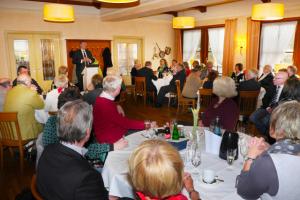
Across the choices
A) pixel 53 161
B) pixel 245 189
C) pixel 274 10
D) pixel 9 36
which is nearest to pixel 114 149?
pixel 53 161

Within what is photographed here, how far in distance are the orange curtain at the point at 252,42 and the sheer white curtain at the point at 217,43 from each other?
44.8 inches

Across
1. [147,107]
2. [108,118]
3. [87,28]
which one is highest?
[87,28]

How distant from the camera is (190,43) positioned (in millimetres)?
10141

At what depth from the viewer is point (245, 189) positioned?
1353 mm

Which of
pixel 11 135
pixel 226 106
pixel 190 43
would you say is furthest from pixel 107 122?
pixel 190 43

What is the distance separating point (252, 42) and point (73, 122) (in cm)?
749

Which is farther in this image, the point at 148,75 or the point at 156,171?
the point at 148,75

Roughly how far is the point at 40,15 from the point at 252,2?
630 cm

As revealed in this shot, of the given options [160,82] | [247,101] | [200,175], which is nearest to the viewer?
[200,175]

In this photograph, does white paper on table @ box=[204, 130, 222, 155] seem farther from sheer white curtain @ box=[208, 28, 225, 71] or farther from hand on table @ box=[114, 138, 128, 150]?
sheer white curtain @ box=[208, 28, 225, 71]

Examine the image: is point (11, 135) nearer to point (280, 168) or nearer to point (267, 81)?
point (280, 168)

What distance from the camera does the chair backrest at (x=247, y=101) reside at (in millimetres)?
4658

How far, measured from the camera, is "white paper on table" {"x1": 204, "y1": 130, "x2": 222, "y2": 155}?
1988 millimetres

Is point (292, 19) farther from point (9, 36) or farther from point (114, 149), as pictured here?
point (9, 36)
